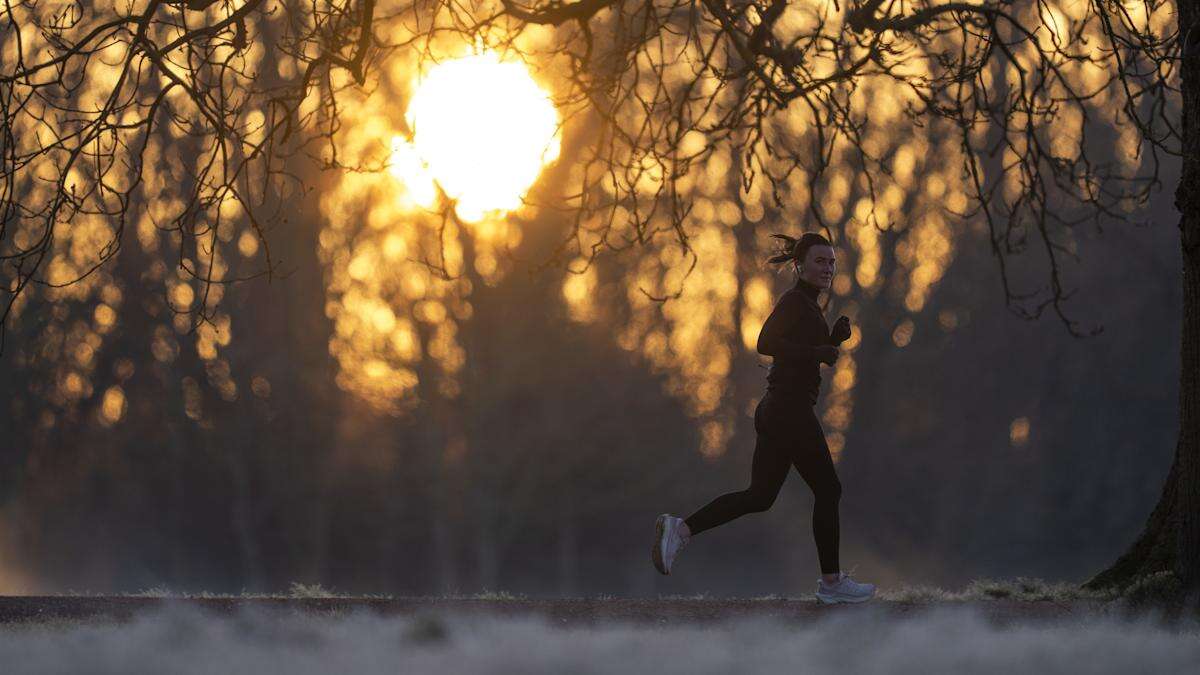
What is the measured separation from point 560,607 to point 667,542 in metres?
0.85

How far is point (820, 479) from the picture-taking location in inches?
323

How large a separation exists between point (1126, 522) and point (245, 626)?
16.0 metres

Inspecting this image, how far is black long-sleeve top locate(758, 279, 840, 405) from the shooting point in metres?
7.94

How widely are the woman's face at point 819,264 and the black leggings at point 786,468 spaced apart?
0.68 meters

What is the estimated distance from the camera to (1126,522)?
806 inches

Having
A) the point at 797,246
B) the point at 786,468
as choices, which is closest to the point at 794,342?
the point at 797,246

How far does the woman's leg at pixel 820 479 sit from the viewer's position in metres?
8.08

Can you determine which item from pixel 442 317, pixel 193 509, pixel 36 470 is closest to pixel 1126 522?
pixel 442 317

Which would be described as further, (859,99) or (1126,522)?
(1126,522)

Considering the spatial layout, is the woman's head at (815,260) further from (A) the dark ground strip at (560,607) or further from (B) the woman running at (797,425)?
(A) the dark ground strip at (560,607)

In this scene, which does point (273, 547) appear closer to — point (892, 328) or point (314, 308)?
point (314, 308)

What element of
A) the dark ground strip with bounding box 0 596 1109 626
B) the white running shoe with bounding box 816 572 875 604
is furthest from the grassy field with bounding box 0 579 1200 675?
the white running shoe with bounding box 816 572 875 604

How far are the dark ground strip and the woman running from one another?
1.06 feet

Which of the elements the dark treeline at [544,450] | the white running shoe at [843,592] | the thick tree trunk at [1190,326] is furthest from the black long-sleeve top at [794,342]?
the dark treeline at [544,450]
